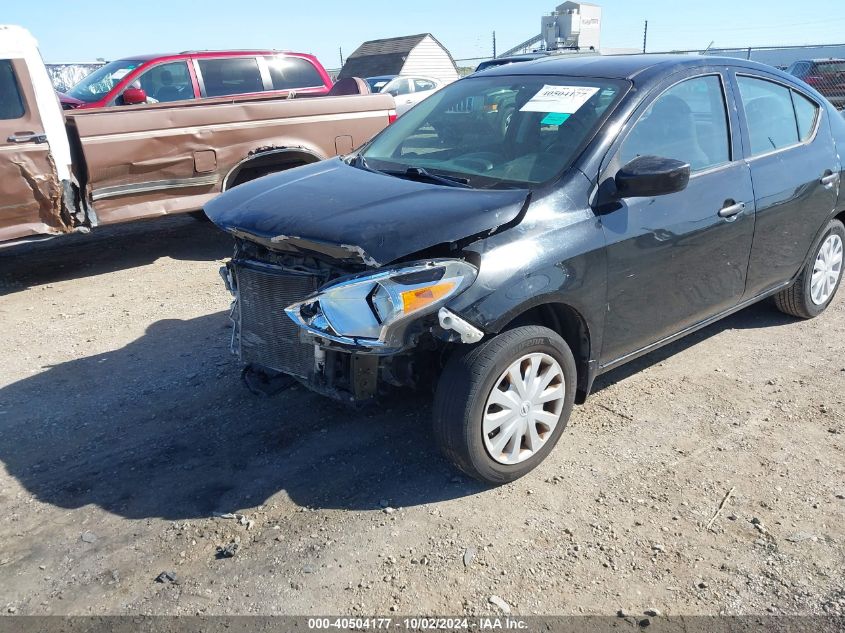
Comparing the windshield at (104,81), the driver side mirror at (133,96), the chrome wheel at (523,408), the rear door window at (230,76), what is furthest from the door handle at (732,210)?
the windshield at (104,81)

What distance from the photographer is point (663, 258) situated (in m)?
3.73

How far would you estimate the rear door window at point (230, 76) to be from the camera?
30.5ft

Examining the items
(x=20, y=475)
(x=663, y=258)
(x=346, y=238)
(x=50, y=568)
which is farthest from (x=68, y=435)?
(x=663, y=258)

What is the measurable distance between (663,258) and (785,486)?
4.09 ft

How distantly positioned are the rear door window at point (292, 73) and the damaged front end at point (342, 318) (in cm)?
675

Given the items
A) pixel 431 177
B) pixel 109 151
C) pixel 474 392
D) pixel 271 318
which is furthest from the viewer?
pixel 109 151

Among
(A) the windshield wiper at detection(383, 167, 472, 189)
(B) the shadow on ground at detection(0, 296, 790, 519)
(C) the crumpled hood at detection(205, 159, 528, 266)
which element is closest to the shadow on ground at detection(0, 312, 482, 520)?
(B) the shadow on ground at detection(0, 296, 790, 519)

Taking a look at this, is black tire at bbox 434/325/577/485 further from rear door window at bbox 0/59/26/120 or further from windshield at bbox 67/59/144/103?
windshield at bbox 67/59/144/103

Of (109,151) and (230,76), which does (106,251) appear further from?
(230,76)

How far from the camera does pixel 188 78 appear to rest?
923 cm

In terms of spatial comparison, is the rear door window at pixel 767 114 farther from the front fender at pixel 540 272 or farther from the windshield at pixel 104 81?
the windshield at pixel 104 81

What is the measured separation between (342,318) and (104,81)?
797 cm

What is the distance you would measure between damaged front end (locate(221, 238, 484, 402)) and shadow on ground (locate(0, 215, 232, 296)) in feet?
12.8

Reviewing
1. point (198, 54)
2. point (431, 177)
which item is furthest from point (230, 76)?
point (431, 177)
